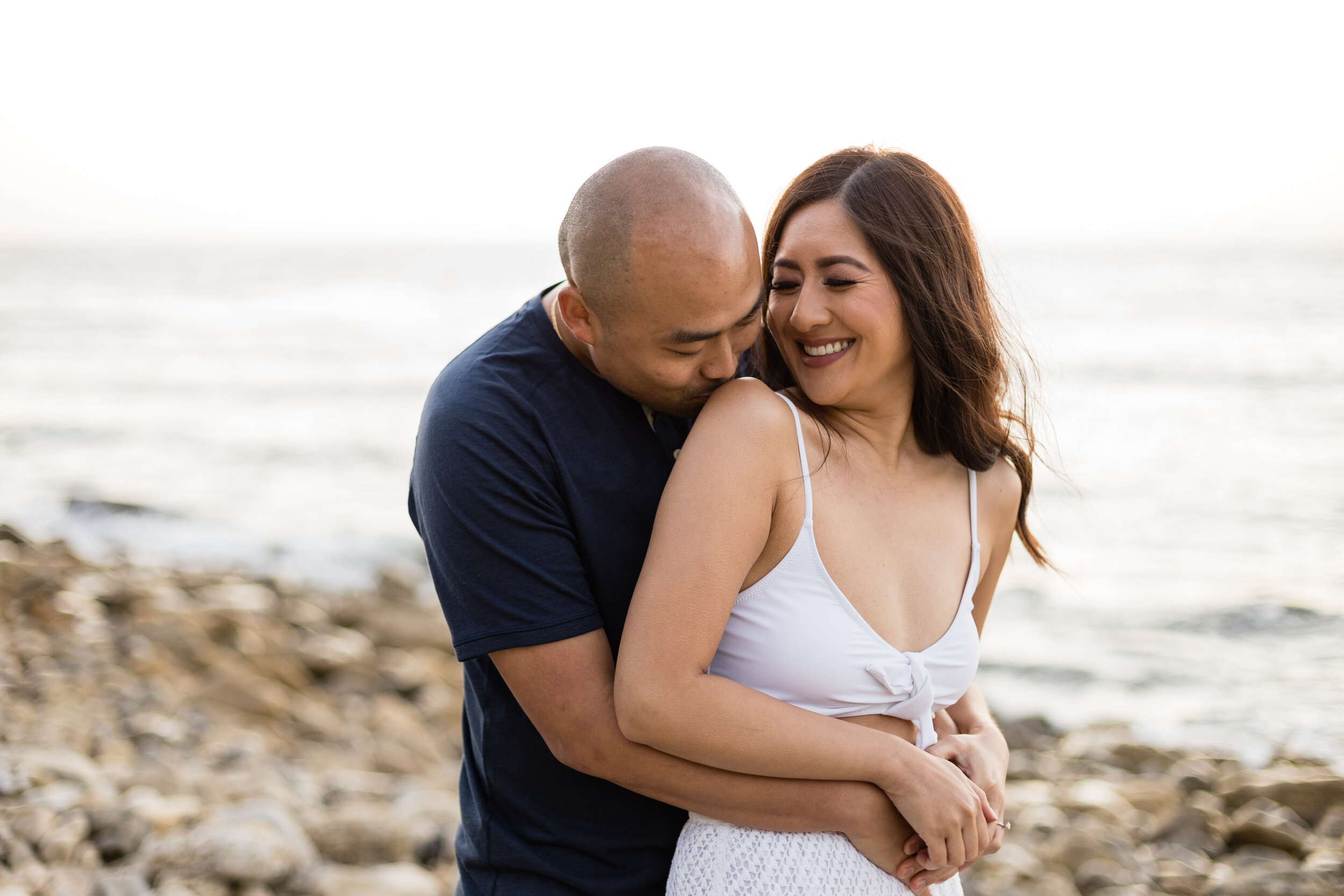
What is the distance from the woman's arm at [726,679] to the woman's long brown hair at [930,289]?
0.33m

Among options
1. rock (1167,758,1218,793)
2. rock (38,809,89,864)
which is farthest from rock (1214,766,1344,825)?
rock (38,809,89,864)

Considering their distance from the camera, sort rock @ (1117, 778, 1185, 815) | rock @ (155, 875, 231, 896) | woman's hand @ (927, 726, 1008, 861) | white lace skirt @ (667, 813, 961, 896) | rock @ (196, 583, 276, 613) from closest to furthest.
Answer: white lace skirt @ (667, 813, 961, 896), woman's hand @ (927, 726, 1008, 861), rock @ (155, 875, 231, 896), rock @ (1117, 778, 1185, 815), rock @ (196, 583, 276, 613)

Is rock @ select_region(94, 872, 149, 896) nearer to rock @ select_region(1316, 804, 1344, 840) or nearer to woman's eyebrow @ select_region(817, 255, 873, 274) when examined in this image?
woman's eyebrow @ select_region(817, 255, 873, 274)

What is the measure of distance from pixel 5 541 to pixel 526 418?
29.1 feet

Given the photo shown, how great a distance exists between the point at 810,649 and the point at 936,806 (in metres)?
0.35

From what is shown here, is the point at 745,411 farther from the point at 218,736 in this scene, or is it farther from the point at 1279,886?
the point at 218,736

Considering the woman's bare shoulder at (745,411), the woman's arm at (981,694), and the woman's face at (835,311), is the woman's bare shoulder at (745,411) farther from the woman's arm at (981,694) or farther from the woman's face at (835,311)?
the woman's arm at (981,694)

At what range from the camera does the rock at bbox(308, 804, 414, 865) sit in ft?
12.9

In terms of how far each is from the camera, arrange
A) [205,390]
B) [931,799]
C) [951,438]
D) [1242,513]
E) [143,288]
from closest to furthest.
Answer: [931,799] → [951,438] → [1242,513] → [205,390] → [143,288]

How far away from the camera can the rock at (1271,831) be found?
480cm

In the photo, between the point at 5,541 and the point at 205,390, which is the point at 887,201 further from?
the point at 205,390

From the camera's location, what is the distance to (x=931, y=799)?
5.91 feet

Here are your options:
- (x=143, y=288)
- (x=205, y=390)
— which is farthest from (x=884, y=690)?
(x=143, y=288)

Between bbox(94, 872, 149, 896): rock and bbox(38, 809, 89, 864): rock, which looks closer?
bbox(94, 872, 149, 896): rock
